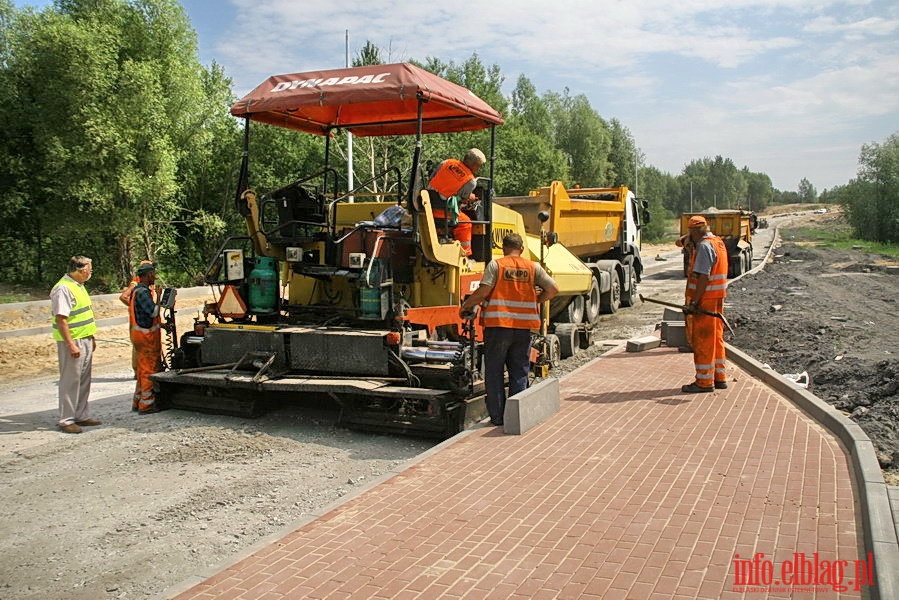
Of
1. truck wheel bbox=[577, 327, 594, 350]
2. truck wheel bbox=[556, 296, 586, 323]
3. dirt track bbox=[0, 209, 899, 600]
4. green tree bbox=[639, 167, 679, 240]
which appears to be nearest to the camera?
dirt track bbox=[0, 209, 899, 600]

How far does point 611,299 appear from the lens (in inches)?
648

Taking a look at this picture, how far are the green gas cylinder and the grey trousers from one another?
174 cm

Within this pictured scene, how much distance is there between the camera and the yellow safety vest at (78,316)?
23.6 ft

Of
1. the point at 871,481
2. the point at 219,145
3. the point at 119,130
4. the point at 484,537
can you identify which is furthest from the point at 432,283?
the point at 219,145

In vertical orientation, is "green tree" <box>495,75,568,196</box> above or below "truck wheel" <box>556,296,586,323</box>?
above

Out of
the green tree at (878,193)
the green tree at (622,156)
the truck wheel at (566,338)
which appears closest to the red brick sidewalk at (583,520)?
the truck wheel at (566,338)

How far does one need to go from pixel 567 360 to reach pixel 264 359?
516 centimetres

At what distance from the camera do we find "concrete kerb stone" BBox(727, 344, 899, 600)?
341 cm

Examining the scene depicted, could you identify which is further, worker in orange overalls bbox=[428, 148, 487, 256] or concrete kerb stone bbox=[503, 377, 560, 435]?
worker in orange overalls bbox=[428, 148, 487, 256]

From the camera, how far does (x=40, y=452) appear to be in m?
6.32

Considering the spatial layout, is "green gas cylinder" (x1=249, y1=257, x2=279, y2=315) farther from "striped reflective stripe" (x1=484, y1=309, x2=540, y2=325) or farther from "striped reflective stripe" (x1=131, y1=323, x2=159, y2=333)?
"striped reflective stripe" (x1=484, y1=309, x2=540, y2=325)

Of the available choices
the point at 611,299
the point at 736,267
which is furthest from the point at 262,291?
the point at 736,267

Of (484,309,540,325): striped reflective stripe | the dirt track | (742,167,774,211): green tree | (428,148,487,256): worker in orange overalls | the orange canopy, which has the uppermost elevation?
(742,167,774,211): green tree

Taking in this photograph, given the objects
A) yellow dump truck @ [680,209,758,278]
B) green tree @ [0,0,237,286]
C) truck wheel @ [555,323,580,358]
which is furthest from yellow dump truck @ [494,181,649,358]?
green tree @ [0,0,237,286]
